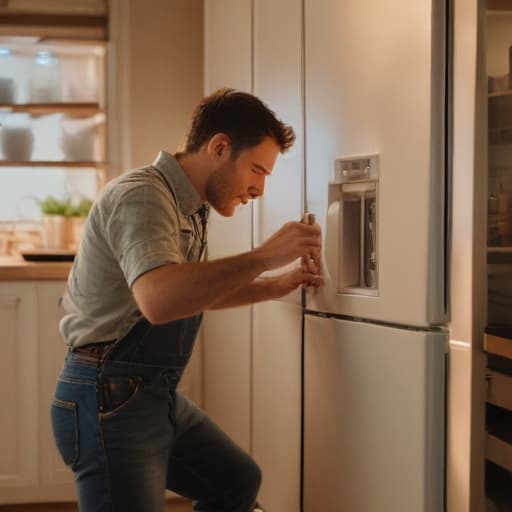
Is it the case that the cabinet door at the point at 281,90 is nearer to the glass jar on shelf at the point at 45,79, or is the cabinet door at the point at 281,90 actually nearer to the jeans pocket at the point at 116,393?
the jeans pocket at the point at 116,393

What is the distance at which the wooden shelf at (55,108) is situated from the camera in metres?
3.67

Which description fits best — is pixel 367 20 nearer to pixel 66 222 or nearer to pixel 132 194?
pixel 132 194

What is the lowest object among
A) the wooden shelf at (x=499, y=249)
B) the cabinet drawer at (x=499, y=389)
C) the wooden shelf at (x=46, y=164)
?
the cabinet drawer at (x=499, y=389)

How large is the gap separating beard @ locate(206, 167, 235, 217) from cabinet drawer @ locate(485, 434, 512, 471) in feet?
2.33

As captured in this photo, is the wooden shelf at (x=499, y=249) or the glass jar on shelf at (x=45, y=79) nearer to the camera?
the wooden shelf at (x=499, y=249)

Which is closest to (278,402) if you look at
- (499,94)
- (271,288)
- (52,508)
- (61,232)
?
(271,288)

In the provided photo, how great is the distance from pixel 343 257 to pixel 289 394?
45 cm

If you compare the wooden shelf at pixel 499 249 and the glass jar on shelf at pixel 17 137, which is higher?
the glass jar on shelf at pixel 17 137

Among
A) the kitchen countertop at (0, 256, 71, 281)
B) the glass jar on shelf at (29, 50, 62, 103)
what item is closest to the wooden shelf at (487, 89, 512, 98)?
the kitchen countertop at (0, 256, 71, 281)

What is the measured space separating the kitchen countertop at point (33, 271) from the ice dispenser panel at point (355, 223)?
160cm

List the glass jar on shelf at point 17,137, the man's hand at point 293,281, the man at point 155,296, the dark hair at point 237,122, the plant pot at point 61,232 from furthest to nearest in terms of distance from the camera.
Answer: the glass jar on shelf at point 17,137, the plant pot at point 61,232, the man's hand at point 293,281, the dark hair at point 237,122, the man at point 155,296

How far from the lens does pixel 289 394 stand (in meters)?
2.09

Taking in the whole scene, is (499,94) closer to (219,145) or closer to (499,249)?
(499,249)

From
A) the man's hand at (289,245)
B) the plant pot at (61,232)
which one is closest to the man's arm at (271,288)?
the man's hand at (289,245)
